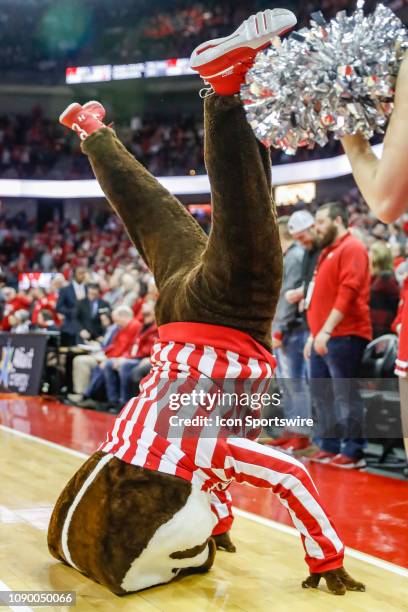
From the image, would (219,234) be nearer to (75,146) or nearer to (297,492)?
(297,492)

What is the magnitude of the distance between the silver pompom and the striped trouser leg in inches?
42.7

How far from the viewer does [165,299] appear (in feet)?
9.19

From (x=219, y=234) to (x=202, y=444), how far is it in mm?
684

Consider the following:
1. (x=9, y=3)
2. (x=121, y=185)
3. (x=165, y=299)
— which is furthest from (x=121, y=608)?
(x=9, y=3)

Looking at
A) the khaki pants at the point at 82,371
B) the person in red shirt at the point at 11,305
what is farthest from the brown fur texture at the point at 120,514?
the person in red shirt at the point at 11,305

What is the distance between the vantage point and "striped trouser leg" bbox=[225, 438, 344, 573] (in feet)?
8.48

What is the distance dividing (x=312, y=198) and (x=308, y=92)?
17204 mm

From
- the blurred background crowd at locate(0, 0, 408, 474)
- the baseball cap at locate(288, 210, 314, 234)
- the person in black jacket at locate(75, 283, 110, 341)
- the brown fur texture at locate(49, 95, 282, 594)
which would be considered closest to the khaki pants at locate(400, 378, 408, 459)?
the brown fur texture at locate(49, 95, 282, 594)

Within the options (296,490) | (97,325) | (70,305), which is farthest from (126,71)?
(296,490)

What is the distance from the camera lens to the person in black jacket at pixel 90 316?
9336 millimetres

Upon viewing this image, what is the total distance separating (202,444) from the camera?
2602mm

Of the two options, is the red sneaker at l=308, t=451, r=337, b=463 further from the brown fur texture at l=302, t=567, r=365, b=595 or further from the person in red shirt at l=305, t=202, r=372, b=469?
the brown fur texture at l=302, t=567, r=365, b=595

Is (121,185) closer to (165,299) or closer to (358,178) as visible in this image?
(165,299)

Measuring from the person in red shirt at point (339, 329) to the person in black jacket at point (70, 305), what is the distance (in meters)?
4.72
